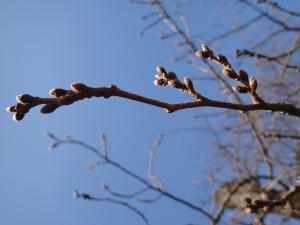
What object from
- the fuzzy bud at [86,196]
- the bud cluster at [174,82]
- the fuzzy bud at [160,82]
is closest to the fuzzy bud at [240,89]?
the bud cluster at [174,82]

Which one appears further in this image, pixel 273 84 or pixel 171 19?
pixel 273 84

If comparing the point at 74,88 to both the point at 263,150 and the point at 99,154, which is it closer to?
the point at 99,154

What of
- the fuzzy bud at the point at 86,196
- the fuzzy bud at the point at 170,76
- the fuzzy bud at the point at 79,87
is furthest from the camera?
the fuzzy bud at the point at 86,196

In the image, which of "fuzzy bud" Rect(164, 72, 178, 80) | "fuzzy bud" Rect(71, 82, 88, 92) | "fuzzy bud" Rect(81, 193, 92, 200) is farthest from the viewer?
"fuzzy bud" Rect(81, 193, 92, 200)

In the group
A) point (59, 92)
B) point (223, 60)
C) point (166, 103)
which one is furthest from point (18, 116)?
point (223, 60)

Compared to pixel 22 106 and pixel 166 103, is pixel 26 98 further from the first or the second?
pixel 166 103

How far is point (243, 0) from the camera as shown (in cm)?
419

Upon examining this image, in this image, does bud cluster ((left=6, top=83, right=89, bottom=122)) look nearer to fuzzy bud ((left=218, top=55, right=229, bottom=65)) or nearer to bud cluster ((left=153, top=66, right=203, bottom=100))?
bud cluster ((left=153, top=66, right=203, bottom=100))

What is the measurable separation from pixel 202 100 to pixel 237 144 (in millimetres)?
5599

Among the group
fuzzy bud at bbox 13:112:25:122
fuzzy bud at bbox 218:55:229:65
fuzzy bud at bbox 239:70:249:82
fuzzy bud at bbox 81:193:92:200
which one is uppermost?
fuzzy bud at bbox 81:193:92:200

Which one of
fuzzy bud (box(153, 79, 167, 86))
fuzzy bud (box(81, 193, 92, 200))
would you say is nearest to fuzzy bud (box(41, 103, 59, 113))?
fuzzy bud (box(153, 79, 167, 86))

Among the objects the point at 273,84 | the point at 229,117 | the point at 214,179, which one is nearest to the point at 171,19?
the point at 273,84

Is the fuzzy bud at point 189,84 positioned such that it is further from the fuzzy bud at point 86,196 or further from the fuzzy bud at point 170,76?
the fuzzy bud at point 86,196

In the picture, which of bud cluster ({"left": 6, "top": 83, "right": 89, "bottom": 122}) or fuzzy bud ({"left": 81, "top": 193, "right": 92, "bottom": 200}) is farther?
fuzzy bud ({"left": 81, "top": 193, "right": 92, "bottom": 200})
